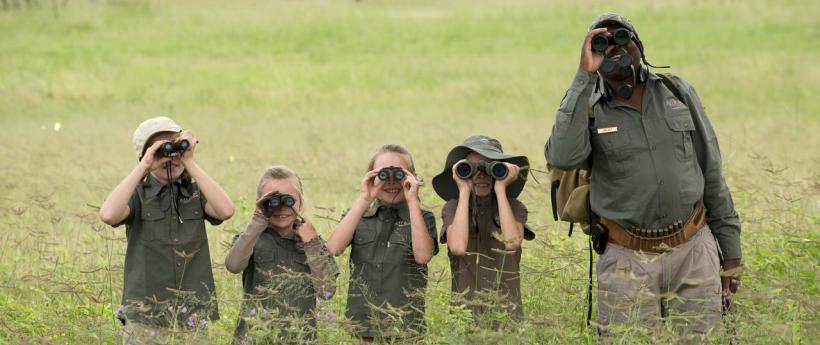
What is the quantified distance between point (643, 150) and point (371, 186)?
4.50 feet

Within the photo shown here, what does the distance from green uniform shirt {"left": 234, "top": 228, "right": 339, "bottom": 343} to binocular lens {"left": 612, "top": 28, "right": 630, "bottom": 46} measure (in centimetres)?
164

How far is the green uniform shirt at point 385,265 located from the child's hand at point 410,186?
0.74ft

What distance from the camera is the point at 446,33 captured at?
34.2 metres

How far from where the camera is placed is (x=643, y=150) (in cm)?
511

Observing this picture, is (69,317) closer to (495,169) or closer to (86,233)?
(495,169)

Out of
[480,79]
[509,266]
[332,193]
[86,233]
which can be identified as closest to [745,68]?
[480,79]

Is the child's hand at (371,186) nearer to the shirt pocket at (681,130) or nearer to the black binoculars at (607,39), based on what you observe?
the black binoculars at (607,39)

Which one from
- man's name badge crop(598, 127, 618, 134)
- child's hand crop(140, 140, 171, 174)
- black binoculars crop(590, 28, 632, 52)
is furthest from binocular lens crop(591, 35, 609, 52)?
child's hand crop(140, 140, 171, 174)

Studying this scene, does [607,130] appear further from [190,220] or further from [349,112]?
[349,112]

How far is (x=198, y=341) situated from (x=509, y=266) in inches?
68.7

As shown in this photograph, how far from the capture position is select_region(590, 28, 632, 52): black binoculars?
507cm

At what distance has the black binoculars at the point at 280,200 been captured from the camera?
215 inches

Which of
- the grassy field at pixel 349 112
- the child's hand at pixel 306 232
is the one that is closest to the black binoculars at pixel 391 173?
the child's hand at pixel 306 232

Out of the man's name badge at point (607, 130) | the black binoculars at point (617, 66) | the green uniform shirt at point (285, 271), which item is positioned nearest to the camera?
the black binoculars at point (617, 66)
